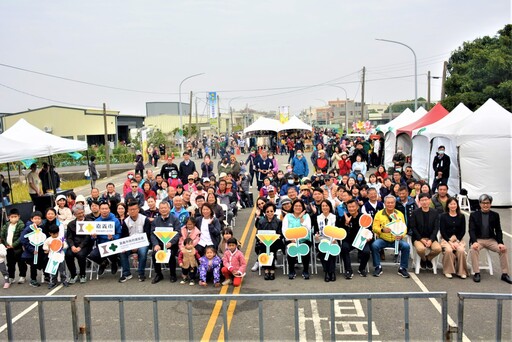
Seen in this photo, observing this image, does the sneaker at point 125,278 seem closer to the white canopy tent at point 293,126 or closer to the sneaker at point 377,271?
the sneaker at point 377,271

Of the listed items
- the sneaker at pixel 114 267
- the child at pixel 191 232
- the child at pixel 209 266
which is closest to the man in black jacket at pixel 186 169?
the sneaker at pixel 114 267

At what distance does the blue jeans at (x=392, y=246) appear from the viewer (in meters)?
8.44

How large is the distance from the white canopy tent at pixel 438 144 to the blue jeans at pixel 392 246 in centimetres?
810

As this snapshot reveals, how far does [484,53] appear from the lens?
3028 cm

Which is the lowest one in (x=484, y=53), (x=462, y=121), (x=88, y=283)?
(x=88, y=283)

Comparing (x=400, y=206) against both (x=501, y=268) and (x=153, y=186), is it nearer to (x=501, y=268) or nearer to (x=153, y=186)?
(x=501, y=268)

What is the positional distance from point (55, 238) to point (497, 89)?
1053 inches

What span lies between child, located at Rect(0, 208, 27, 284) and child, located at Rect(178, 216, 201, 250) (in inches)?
111

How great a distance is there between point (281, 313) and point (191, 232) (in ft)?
8.87

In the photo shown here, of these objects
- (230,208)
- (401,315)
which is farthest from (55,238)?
(401,315)

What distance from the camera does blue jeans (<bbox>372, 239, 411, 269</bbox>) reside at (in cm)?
844

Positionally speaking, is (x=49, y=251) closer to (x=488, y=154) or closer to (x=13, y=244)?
(x=13, y=244)

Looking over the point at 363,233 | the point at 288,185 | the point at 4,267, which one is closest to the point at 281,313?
the point at 363,233

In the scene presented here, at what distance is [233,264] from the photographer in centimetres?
815
